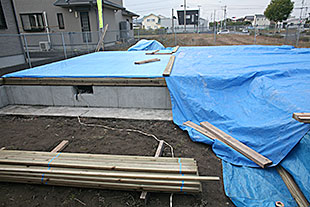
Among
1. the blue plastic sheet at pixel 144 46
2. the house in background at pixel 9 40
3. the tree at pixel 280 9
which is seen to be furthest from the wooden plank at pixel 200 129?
the tree at pixel 280 9

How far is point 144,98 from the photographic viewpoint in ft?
15.0

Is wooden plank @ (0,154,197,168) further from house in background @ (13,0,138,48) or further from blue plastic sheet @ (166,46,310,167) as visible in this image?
house in background @ (13,0,138,48)

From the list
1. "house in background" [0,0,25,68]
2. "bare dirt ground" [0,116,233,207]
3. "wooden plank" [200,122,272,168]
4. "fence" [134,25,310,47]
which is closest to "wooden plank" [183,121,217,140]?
"wooden plank" [200,122,272,168]

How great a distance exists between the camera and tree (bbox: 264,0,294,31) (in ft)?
75.6

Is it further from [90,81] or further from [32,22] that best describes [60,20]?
[90,81]

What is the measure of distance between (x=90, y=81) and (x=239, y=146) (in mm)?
3403

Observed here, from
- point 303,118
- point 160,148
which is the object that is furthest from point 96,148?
point 303,118

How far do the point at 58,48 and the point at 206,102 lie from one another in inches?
538

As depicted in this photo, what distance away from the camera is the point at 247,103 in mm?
3477

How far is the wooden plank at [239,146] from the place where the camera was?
99.5 inches

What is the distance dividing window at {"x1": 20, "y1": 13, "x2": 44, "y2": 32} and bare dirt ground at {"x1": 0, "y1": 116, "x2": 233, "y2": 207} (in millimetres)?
13152

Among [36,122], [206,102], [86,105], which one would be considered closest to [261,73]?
[206,102]

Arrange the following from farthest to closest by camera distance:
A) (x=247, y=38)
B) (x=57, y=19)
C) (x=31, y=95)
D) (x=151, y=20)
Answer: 1. (x=151, y=20)
2. (x=247, y=38)
3. (x=57, y=19)
4. (x=31, y=95)

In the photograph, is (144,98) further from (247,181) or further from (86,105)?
(247,181)
